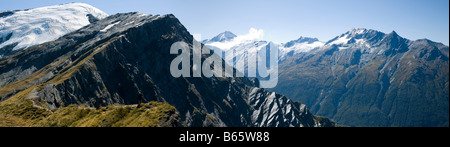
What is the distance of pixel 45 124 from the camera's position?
52844 millimetres
